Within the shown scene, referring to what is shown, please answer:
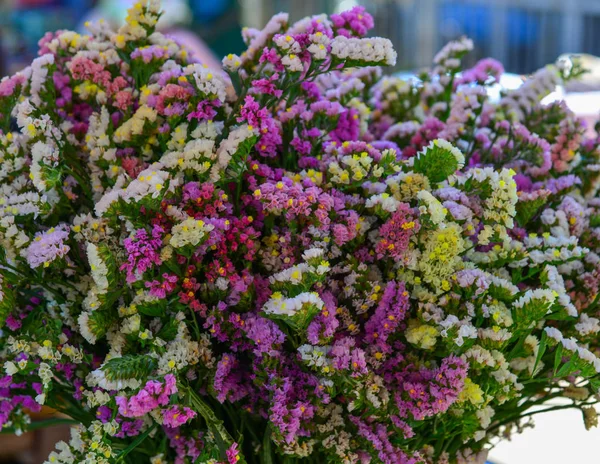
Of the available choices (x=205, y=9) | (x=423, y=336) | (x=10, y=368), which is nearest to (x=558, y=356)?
(x=423, y=336)

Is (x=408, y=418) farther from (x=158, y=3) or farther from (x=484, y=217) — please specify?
(x=158, y=3)

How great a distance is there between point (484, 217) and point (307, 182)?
0.17 meters

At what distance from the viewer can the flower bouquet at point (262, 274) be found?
0.66 m

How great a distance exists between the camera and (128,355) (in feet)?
2.13

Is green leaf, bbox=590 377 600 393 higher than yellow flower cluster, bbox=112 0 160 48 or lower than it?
lower

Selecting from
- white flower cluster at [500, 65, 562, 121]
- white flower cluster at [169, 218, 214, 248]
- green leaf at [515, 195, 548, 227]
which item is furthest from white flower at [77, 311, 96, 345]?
white flower cluster at [500, 65, 562, 121]

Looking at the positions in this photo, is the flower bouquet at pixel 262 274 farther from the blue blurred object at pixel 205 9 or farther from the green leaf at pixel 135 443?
the blue blurred object at pixel 205 9

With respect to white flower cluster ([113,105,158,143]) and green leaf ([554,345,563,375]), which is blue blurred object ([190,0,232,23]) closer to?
white flower cluster ([113,105,158,143])

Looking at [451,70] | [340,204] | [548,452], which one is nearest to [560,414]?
[548,452]

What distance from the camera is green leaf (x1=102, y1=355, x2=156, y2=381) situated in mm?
614

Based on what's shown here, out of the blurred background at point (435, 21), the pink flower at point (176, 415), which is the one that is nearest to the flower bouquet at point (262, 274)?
the pink flower at point (176, 415)

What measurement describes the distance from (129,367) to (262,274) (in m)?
0.16

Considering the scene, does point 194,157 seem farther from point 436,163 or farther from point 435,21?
point 435,21

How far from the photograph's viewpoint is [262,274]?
728 millimetres
